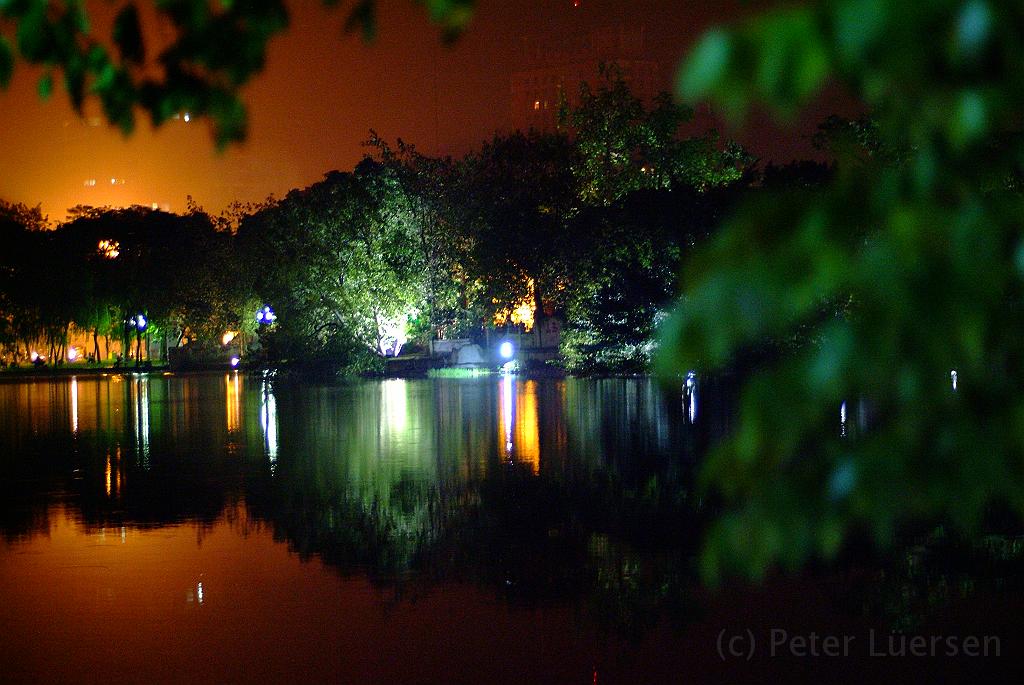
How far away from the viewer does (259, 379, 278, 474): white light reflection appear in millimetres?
20156

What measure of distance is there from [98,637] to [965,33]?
747cm

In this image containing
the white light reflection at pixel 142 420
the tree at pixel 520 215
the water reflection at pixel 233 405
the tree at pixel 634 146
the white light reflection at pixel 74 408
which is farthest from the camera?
the tree at pixel 520 215

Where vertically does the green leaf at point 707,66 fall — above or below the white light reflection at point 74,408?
above

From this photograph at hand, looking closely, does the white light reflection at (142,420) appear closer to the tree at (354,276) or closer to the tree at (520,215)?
the tree at (354,276)

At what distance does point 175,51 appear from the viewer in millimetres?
3564

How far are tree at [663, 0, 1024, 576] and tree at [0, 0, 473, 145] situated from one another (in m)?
0.91

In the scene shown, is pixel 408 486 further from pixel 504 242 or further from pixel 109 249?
pixel 109 249

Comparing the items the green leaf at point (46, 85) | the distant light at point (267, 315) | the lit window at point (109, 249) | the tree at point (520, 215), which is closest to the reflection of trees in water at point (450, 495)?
the green leaf at point (46, 85)

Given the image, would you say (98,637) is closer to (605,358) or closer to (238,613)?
(238,613)

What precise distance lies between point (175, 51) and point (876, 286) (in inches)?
79.8

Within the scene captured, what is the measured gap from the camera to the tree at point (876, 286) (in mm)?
2494

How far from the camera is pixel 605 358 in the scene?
4862cm

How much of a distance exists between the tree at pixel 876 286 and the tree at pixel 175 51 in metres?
0.91

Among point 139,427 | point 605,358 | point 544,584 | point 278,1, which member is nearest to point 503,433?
point 139,427
